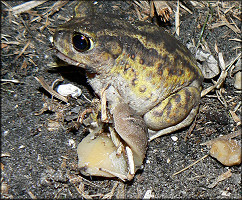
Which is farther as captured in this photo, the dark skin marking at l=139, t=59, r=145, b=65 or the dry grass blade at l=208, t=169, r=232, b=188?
the dry grass blade at l=208, t=169, r=232, b=188

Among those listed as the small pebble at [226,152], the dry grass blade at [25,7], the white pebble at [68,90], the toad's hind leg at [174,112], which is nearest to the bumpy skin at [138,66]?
the toad's hind leg at [174,112]

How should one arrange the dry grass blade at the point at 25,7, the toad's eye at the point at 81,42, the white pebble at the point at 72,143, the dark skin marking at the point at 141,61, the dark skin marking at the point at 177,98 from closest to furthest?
the toad's eye at the point at 81,42, the dark skin marking at the point at 141,61, the dark skin marking at the point at 177,98, the white pebble at the point at 72,143, the dry grass blade at the point at 25,7

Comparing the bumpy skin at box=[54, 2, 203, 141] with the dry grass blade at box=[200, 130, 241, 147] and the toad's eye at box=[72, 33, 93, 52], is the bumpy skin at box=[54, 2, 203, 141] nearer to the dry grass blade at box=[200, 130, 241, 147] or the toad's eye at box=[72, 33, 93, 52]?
the toad's eye at box=[72, 33, 93, 52]

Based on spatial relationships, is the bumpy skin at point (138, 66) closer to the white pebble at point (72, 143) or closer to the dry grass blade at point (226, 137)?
the dry grass blade at point (226, 137)

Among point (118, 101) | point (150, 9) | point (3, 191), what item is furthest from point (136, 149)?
point (150, 9)

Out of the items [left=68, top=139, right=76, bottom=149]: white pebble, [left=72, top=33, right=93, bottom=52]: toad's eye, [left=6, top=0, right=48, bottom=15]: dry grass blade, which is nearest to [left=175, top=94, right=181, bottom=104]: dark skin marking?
[left=72, top=33, right=93, bottom=52]: toad's eye

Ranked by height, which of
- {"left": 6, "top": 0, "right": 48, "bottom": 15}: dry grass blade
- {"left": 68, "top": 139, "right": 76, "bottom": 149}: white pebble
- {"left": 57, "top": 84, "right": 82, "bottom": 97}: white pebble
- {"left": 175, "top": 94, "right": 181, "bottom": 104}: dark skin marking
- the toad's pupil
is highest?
the toad's pupil

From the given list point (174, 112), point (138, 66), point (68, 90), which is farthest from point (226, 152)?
point (68, 90)
